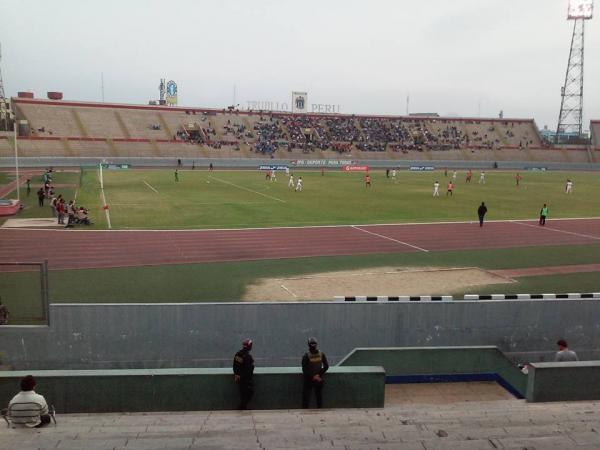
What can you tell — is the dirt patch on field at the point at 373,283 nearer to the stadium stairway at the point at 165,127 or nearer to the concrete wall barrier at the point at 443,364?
the concrete wall barrier at the point at 443,364

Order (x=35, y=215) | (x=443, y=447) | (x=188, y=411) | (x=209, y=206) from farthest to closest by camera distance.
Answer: (x=209, y=206), (x=35, y=215), (x=188, y=411), (x=443, y=447)

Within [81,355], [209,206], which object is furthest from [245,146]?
[81,355]

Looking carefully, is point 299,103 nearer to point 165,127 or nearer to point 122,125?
point 165,127

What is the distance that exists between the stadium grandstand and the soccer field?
19549mm

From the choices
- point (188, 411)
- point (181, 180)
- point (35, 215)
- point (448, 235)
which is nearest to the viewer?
point (188, 411)

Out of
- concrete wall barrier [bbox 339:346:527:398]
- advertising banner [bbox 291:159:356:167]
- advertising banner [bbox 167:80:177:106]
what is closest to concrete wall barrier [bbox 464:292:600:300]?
concrete wall barrier [bbox 339:346:527:398]

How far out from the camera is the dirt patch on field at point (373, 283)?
1591cm

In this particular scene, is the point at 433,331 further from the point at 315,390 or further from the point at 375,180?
the point at 375,180

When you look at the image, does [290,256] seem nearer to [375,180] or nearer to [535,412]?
[535,412]

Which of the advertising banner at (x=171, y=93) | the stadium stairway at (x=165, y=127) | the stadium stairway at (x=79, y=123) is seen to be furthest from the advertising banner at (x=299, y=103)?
the stadium stairway at (x=79, y=123)

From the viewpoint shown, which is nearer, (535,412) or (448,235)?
(535,412)

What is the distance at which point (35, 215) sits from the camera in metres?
29.4

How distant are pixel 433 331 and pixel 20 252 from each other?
1595cm

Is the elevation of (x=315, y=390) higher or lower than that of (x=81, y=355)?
higher
